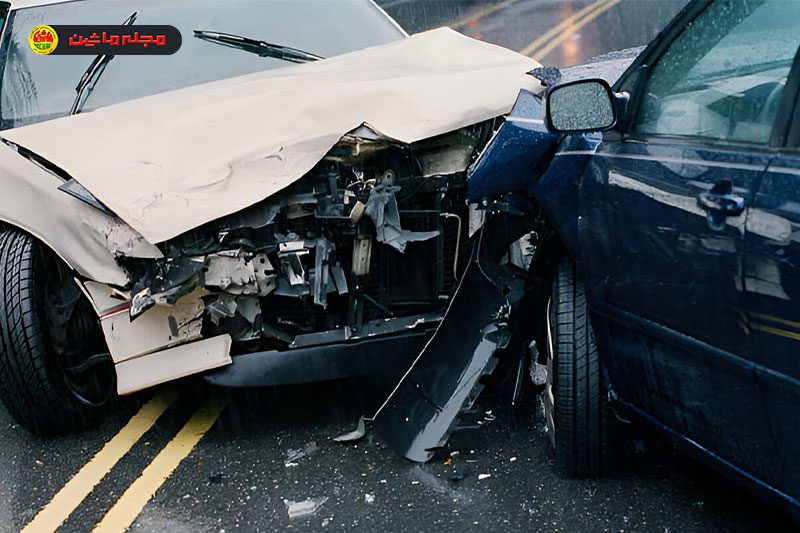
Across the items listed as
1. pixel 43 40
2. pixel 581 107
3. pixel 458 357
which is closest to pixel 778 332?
pixel 581 107

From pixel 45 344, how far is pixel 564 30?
12781 millimetres

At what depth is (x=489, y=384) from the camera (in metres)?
4.75

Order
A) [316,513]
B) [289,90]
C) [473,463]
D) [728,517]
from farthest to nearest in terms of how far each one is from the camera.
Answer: [289,90] < [473,463] < [316,513] < [728,517]

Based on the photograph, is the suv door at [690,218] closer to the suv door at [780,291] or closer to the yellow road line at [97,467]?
the suv door at [780,291]

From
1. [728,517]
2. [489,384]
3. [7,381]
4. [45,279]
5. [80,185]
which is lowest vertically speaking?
[728,517]

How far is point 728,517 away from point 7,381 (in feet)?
9.61

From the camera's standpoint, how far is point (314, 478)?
4289mm

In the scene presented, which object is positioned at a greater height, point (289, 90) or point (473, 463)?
point (289, 90)

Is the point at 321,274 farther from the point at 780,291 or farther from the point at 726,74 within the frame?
the point at 780,291

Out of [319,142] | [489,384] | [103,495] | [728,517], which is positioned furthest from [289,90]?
[728,517]

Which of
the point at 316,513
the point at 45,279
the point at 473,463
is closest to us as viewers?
the point at 316,513

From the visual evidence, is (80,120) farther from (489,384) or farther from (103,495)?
(489,384)

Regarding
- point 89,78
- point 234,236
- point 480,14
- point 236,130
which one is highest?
point 480,14

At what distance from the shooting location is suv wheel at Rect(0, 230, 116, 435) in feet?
14.7
